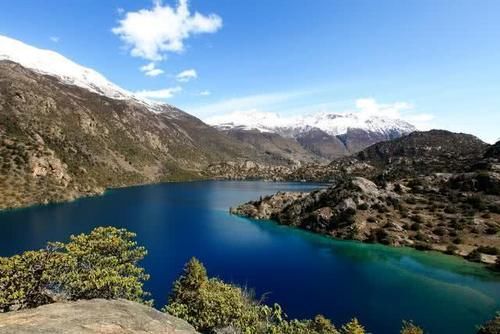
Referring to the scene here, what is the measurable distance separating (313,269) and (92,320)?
7909cm

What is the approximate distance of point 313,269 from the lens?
96.7 metres

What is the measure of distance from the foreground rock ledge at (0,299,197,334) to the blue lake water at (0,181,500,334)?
147 feet

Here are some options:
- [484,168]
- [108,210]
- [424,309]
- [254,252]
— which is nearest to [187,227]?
[254,252]

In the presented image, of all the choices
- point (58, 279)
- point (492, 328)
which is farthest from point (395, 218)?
point (58, 279)

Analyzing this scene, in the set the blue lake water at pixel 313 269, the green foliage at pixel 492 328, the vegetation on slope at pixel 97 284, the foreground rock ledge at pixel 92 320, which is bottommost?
the blue lake water at pixel 313 269

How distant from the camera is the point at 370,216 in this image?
138m

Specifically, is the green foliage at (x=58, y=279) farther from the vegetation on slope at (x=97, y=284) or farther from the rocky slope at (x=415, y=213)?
the rocky slope at (x=415, y=213)

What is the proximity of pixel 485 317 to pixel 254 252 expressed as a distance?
59151 mm

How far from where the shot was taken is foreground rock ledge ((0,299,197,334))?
21.5m

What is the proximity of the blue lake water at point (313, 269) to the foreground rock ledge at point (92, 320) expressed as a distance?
147ft

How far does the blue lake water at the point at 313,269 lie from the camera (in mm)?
69812

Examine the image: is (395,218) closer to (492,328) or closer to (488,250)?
(488,250)

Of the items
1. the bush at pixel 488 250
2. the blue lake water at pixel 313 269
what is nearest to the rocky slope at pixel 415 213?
the bush at pixel 488 250

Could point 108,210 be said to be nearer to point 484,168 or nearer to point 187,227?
point 187,227
